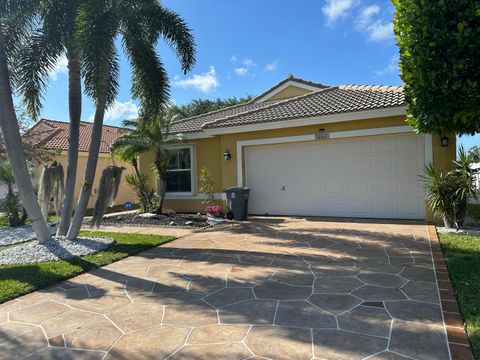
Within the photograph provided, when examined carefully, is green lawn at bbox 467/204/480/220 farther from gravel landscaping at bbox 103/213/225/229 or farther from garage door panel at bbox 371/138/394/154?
gravel landscaping at bbox 103/213/225/229

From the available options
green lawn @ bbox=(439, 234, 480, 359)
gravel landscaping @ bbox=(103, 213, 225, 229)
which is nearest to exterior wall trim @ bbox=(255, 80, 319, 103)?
gravel landscaping @ bbox=(103, 213, 225, 229)

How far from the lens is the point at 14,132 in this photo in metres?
7.04

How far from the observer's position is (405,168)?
10.6 metres

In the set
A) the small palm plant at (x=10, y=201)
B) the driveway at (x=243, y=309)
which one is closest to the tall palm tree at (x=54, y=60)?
the driveway at (x=243, y=309)

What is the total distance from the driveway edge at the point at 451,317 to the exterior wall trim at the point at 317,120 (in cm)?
530

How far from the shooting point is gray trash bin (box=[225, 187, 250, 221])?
12031 mm

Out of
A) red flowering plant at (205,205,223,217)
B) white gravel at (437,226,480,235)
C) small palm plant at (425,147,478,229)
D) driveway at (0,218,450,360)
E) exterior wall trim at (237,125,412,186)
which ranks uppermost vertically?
exterior wall trim at (237,125,412,186)

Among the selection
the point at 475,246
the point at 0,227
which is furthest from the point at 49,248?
the point at 475,246

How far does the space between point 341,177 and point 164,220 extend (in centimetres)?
648

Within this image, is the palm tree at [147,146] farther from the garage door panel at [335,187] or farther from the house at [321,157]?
the garage door panel at [335,187]

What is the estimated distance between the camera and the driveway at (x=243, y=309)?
3.48 meters

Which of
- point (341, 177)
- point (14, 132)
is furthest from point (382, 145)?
point (14, 132)

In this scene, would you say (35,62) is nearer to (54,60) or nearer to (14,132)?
(54,60)

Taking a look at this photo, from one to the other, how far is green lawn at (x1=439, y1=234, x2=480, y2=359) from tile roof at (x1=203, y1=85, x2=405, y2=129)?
441cm
